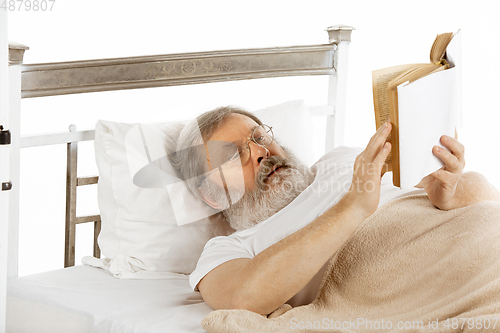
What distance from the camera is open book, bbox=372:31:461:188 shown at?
3.72 feet

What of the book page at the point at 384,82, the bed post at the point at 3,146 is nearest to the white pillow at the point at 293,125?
the book page at the point at 384,82

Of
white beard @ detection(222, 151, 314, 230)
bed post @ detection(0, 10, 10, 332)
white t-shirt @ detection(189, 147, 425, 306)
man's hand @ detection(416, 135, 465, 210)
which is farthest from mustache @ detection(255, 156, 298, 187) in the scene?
bed post @ detection(0, 10, 10, 332)

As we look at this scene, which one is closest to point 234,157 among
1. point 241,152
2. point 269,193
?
point 241,152

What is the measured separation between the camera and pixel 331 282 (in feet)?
4.35

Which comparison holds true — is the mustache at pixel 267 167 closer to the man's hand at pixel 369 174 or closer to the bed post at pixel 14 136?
the man's hand at pixel 369 174

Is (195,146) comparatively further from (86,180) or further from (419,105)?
(419,105)

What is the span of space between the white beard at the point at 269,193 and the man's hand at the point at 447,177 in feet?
1.16

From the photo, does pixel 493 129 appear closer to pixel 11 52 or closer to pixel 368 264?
pixel 368 264

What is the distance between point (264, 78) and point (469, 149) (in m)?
0.84

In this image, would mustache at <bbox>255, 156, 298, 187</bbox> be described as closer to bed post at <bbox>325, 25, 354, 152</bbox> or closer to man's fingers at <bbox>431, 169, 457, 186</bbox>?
man's fingers at <bbox>431, 169, 457, 186</bbox>

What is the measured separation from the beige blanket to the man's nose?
37 centimetres

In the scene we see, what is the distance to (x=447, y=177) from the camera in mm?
1331

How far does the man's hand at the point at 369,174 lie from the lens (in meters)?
1.16

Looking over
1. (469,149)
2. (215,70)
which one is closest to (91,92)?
(215,70)
